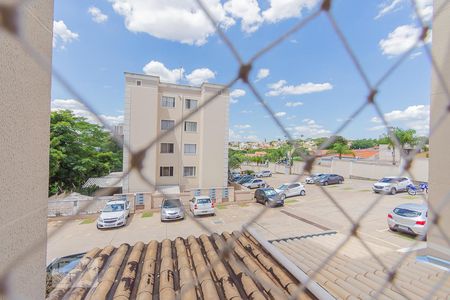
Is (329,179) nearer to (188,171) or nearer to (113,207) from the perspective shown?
(188,171)

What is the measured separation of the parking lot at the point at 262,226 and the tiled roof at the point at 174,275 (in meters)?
2.04

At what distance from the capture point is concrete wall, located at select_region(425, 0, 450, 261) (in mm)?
1404

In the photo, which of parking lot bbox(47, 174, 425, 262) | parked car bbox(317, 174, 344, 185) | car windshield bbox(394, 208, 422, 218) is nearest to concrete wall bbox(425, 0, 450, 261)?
parking lot bbox(47, 174, 425, 262)

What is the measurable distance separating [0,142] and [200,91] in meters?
8.70

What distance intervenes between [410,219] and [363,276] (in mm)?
3522

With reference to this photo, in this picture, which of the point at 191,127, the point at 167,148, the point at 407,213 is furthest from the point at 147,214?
the point at 407,213

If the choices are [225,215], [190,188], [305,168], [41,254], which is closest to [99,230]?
[225,215]

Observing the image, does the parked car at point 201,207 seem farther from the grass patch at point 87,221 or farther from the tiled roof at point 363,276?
the tiled roof at point 363,276

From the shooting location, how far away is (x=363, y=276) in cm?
173

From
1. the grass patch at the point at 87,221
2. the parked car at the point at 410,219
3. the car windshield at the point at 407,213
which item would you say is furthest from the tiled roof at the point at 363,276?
the grass patch at the point at 87,221

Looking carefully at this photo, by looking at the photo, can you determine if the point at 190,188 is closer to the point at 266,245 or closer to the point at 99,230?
the point at 99,230

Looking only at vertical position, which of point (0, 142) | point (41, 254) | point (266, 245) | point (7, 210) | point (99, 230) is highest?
point (0, 142)

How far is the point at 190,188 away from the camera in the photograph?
8734mm

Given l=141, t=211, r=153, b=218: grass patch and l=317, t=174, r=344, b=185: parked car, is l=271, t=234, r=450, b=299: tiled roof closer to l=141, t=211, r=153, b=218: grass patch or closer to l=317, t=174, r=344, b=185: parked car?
l=141, t=211, r=153, b=218: grass patch
